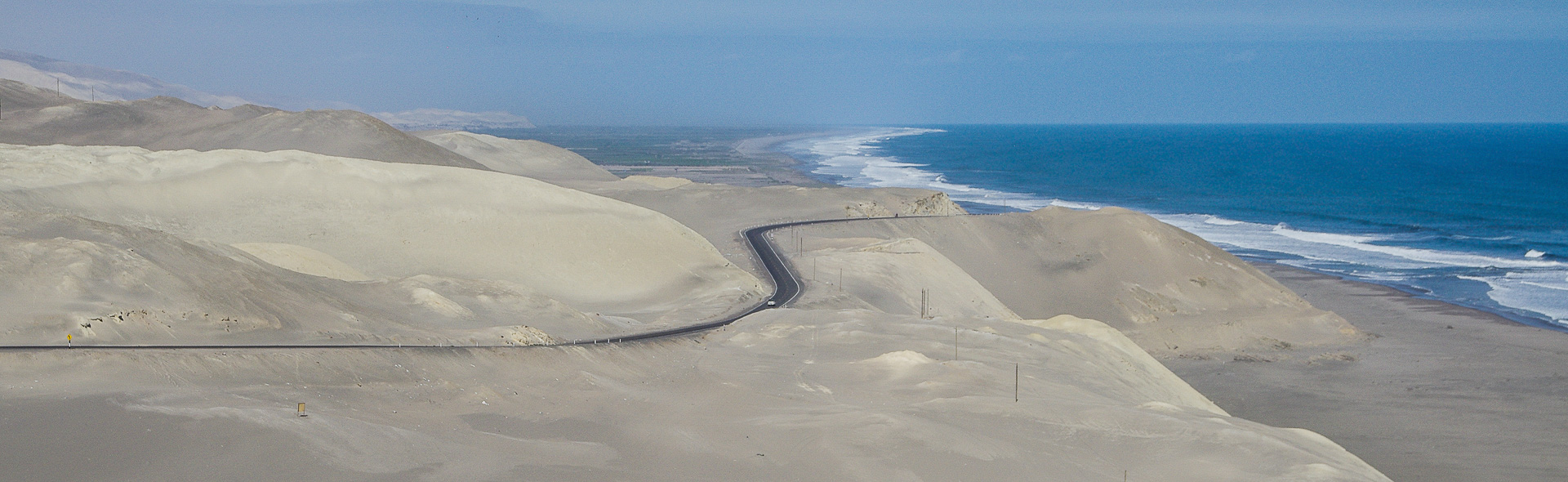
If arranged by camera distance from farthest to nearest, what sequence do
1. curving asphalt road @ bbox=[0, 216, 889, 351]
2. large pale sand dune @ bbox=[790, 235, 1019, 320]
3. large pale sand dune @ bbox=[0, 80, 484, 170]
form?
large pale sand dune @ bbox=[0, 80, 484, 170]
large pale sand dune @ bbox=[790, 235, 1019, 320]
curving asphalt road @ bbox=[0, 216, 889, 351]

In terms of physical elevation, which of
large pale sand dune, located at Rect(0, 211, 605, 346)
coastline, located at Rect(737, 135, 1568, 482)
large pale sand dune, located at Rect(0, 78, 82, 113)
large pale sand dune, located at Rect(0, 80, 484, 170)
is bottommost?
coastline, located at Rect(737, 135, 1568, 482)

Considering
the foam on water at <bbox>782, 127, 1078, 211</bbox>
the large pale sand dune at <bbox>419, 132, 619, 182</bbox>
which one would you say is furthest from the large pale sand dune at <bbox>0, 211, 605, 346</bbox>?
the large pale sand dune at <bbox>419, 132, 619, 182</bbox>

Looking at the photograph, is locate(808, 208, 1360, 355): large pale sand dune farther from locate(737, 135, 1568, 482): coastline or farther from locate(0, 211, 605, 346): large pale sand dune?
locate(0, 211, 605, 346): large pale sand dune

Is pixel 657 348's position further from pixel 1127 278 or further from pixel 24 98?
pixel 24 98

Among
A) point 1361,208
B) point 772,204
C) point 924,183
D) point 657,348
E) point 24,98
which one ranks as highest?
point 24,98

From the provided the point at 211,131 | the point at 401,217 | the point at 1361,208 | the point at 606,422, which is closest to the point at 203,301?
the point at 606,422

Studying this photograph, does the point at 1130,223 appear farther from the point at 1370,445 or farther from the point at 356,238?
the point at 356,238

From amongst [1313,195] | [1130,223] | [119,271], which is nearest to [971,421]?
[119,271]
